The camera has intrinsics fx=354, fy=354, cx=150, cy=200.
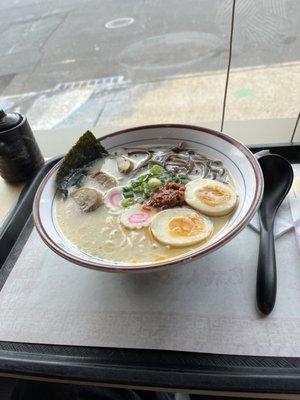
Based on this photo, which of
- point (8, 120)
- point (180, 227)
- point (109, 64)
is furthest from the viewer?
point (109, 64)

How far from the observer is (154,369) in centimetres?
65

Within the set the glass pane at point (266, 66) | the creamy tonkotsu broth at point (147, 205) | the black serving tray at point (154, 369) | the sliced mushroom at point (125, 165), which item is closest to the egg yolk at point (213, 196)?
the creamy tonkotsu broth at point (147, 205)

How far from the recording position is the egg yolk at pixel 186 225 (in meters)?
0.80

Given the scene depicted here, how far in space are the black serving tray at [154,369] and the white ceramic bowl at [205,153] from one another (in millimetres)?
172

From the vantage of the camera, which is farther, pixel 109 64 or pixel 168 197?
pixel 109 64

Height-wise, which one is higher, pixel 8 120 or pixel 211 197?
pixel 8 120

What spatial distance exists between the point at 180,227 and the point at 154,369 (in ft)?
1.00

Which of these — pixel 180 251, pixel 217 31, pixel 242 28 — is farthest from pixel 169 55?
pixel 180 251

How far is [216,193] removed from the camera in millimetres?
864

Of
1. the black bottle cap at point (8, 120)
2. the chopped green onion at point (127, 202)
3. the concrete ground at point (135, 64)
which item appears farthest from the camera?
the concrete ground at point (135, 64)

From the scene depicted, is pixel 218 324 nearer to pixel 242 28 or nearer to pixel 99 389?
pixel 99 389

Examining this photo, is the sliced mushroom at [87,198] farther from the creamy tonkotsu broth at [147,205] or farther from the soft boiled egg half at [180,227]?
the soft boiled egg half at [180,227]

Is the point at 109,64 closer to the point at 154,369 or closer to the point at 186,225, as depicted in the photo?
the point at 186,225

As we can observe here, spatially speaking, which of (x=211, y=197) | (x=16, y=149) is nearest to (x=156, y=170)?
(x=211, y=197)
